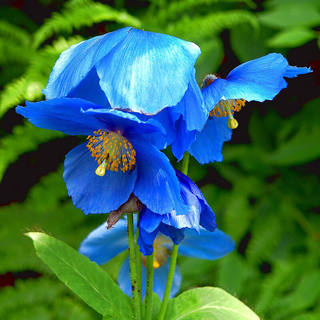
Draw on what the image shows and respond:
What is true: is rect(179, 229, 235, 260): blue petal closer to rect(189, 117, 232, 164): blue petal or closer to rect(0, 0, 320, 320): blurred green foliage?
rect(189, 117, 232, 164): blue petal

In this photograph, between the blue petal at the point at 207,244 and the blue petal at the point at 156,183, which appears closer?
the blue petal at the point at 156,183

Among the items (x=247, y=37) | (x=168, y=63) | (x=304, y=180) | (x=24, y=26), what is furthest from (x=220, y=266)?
(x=24, y=26)

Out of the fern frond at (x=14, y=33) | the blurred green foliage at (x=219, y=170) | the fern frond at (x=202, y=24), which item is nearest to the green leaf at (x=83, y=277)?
the blurred green foliage at (x=219, y=170)

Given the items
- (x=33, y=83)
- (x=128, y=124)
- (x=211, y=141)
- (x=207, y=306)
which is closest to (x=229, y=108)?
(x=211, y=141)

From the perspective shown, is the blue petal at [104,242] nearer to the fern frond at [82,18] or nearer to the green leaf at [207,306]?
the green leaf at [207,306]

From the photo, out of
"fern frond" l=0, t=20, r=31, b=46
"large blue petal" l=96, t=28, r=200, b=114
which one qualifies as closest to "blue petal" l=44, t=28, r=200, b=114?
"large blue petal" l=96, t=28, r=200, b=114

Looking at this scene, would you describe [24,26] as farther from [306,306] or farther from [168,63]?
[168,63]

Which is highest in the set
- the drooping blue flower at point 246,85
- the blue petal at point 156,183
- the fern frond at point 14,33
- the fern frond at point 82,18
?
the drooping blue flower at point 246,85

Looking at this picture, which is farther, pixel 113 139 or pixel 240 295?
pixel 240 295
